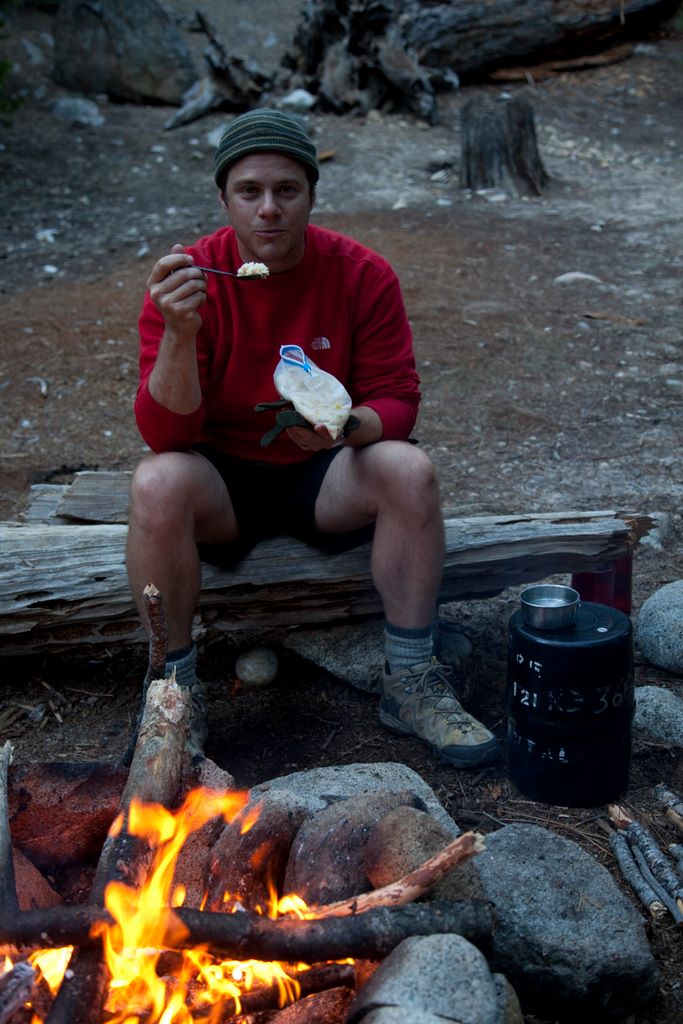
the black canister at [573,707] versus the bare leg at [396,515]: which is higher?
the bare leg at [396,515]

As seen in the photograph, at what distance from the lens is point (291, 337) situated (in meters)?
3.17

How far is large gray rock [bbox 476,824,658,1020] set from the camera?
211 centimetres

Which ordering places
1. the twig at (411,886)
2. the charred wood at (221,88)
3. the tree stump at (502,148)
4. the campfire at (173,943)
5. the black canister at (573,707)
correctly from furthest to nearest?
the charred wood at (221,88), the tree stump at (502,148), the black canister at (573,707), the twig at (411,886), the campfire at (173,943)

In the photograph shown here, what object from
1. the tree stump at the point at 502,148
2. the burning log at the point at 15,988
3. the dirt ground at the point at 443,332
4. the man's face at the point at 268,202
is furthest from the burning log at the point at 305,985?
the tree stump at the point at 502,148

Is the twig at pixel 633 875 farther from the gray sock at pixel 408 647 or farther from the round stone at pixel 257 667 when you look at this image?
the round stone at pixel 257 667

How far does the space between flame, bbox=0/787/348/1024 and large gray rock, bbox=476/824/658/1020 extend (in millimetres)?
475

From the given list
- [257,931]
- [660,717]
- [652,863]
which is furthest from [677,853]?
[257,931]

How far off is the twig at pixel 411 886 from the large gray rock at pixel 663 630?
1.72 meters

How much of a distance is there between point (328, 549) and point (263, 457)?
0.36 m

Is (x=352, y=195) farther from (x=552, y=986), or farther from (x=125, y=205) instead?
(x=552, y=986)

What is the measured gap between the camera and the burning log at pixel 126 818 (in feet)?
5.68

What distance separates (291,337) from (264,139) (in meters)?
0.57

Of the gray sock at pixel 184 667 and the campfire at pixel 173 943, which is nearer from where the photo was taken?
the campfire at pixel 173 943

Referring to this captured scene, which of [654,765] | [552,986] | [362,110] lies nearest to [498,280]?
[362,110]
